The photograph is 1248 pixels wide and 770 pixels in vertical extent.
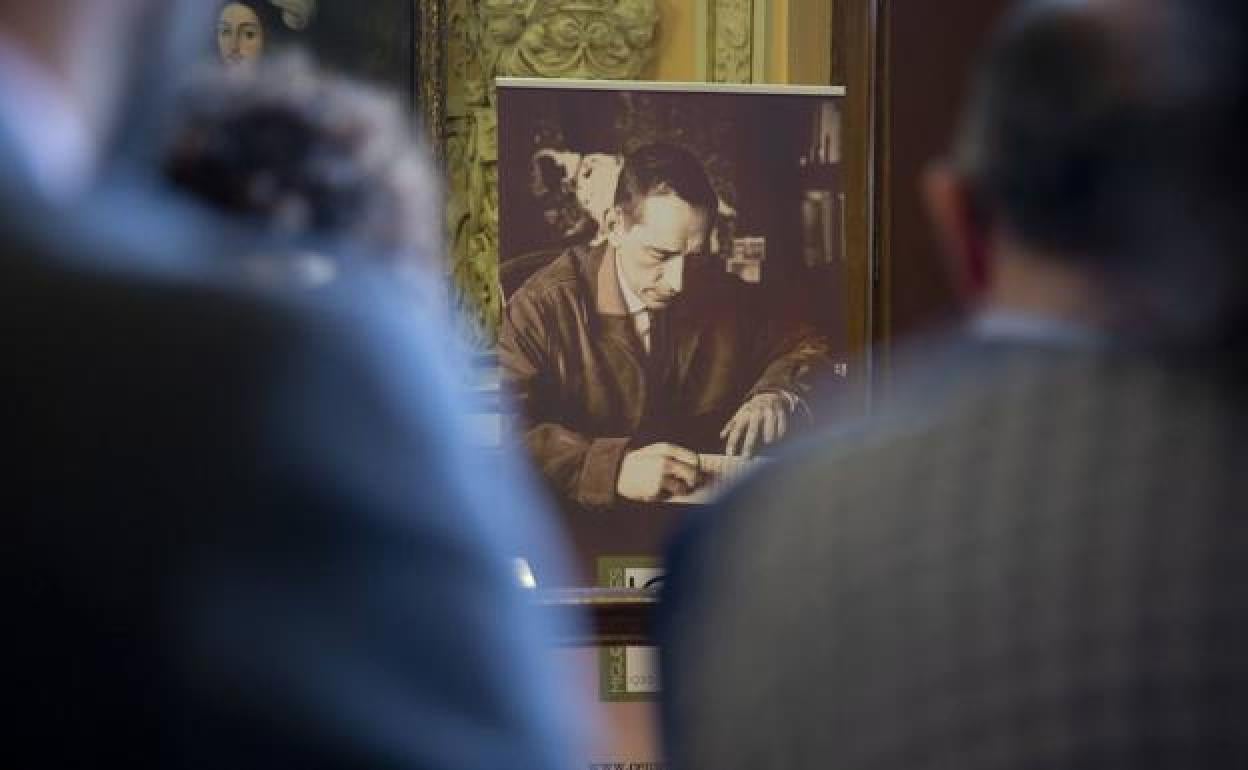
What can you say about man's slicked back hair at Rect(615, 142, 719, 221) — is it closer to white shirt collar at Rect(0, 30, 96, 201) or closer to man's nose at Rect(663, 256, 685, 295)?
man's nose at Rect(663, 256, 685, 295)

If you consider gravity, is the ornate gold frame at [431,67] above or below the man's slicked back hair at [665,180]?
above

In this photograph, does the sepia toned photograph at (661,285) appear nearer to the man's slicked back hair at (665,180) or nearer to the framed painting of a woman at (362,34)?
the man's slicked back hair at (665,180)

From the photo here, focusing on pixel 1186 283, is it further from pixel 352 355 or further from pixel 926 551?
pixel 352 355

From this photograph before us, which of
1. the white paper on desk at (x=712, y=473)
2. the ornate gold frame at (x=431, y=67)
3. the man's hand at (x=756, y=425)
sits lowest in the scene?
the white paper on desk at (x=712, y=473)

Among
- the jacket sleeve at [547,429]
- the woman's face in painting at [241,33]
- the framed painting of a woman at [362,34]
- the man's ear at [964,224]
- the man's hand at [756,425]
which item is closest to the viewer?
the man's ear at [964,224]

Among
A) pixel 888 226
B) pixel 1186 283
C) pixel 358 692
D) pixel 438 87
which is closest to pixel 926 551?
pixel 1186 283

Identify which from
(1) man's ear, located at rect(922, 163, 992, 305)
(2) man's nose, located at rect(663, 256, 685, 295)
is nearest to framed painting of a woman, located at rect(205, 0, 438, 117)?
(2) man's nose, located at rect(663, 256, 685, 295)

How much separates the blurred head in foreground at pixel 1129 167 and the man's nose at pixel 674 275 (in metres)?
3.12

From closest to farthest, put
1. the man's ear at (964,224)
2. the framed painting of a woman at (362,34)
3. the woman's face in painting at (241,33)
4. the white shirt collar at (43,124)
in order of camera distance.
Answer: the white shirt collar at (43,124)
the man's ear at (964,224)
the woman's face in painting at (241,33)
the framed painting of a woman at (362,34)

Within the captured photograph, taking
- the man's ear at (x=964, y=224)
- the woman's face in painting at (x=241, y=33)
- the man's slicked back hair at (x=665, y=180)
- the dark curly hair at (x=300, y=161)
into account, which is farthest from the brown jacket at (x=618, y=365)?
the dark curly hair at (x=300, y=161)

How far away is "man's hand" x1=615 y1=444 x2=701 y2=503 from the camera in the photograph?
403cm

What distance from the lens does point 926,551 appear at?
981mm

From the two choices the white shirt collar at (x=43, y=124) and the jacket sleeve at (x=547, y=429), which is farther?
the jacket sleeve at (x=547, y=429)

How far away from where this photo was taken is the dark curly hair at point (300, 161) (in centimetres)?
91
